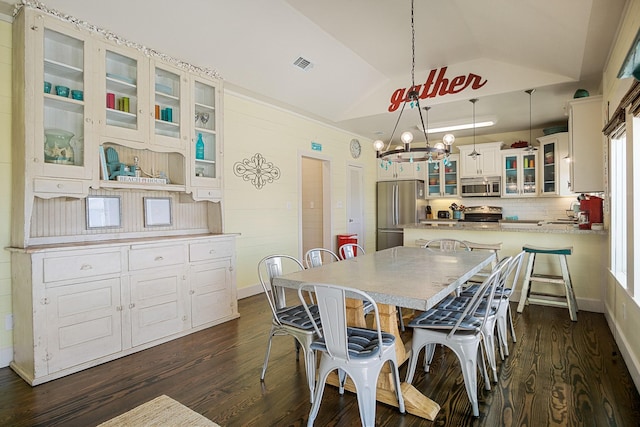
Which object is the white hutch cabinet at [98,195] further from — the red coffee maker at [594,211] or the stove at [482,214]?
the stove at [482,214]

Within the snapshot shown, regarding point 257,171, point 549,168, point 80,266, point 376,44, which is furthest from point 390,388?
point 549,168

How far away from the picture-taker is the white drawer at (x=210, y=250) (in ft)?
11.5

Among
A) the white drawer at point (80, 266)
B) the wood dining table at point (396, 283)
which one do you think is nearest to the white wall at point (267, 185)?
the white drawer at point (80, 266)

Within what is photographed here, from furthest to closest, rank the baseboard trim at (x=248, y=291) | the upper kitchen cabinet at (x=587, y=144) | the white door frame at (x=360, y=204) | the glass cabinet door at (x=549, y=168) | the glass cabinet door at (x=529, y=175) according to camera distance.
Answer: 1. the white door frame at (x=360, y=204)
2. the glass cabinet door at (x=529, y=175)
3. the glass cabinet door at (x=549, y=168)
4. the baseboard trim at (x=248, y=291)
5. the upper kitchen cabinet at (x=587, y=144)

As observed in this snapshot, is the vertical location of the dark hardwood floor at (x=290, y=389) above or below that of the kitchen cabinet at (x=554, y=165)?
below

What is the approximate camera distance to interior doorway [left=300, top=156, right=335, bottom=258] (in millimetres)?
6453

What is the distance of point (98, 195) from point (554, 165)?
22.5 feet

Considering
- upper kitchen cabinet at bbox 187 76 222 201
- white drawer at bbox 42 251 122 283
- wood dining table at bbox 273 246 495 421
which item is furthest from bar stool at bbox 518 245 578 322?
white drawer at bbox 42 251 122 283

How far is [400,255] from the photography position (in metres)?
3.43

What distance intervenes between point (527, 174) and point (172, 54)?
6.28 metres

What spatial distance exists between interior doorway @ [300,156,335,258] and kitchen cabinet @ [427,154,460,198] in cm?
258

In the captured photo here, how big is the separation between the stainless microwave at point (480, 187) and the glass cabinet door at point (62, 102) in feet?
21.5

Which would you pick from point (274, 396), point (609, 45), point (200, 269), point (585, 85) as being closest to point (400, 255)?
point (274, 396)

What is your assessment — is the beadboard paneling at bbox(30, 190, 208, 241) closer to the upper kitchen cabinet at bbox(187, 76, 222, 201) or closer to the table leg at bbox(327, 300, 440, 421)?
the upper kitchen cabinet at bbox(187, 76, 222, 201)
